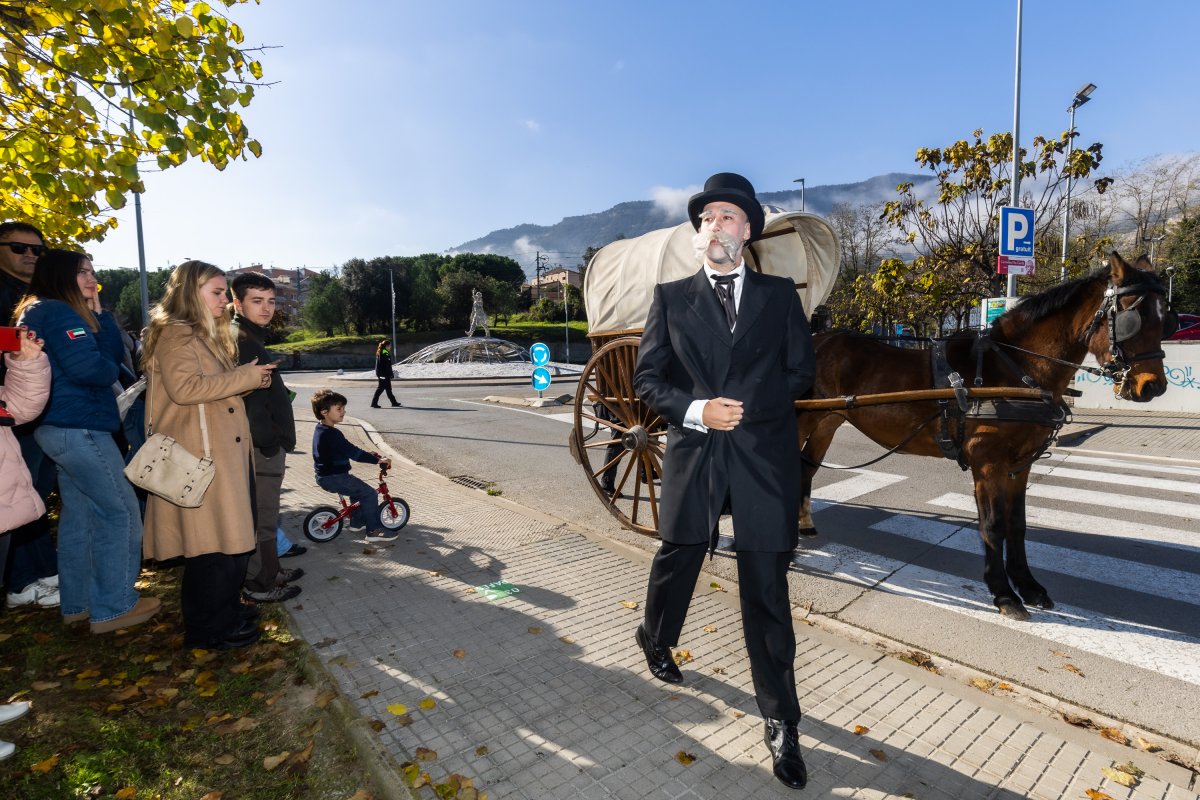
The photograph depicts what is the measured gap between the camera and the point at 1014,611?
400 cm

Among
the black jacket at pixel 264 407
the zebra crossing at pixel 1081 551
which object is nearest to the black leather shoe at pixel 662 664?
the zebra crossing at pixel 1081 551

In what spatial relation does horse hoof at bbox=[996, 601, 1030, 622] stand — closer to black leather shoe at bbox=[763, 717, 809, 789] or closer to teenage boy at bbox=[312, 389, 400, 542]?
black leather shoe at bbox=[763, 717, 809, 789]

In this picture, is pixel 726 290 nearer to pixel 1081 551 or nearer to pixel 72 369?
pixel 72 369

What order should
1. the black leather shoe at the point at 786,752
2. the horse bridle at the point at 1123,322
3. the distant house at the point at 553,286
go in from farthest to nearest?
the distant house at the point at 553,286, the horse bridle at the point at 1123,322, the black leather shoe at the point at 786,752

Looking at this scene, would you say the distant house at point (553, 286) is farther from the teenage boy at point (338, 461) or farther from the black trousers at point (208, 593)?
the black trousers at point (208, 593)

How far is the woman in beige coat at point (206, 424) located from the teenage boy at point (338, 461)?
5.79ft

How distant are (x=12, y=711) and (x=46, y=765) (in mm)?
485

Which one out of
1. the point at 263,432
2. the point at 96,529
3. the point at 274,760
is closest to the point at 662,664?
the point at 274,760

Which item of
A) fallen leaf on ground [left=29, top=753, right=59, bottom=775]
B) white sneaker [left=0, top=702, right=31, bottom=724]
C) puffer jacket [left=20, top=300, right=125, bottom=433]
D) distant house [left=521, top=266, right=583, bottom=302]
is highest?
distant house [left=521, top=266, right=583, bottom=302]

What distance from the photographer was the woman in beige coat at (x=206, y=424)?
3.28 m

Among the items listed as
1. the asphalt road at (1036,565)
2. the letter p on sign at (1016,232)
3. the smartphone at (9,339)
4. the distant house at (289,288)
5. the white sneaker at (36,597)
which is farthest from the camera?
the distant house at (289,288)

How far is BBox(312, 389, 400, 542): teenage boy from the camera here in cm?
532

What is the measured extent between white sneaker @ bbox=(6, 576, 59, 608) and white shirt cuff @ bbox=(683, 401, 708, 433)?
4.32m

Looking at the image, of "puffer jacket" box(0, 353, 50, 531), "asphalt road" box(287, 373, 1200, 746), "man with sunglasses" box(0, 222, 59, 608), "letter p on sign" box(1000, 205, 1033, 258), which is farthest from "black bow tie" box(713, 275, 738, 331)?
"letter p on sign" box(1000, 205, 1033, 258)
